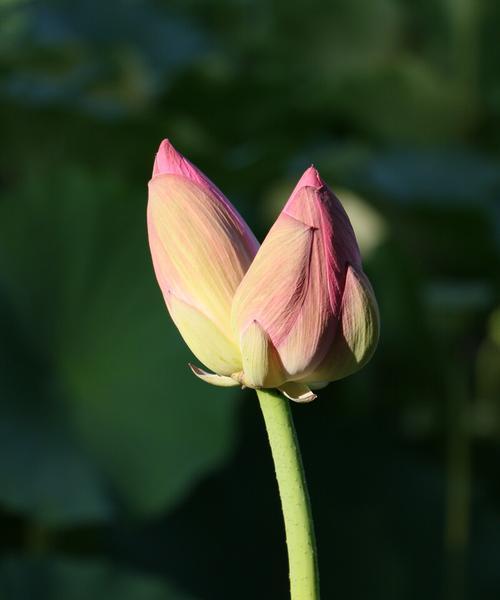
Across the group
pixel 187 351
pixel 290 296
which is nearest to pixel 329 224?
pixel 290 296

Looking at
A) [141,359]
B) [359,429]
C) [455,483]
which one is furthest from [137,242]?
[455,483]

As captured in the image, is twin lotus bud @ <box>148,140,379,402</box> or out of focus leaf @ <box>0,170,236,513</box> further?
out of focus leaf @ <box>0,170,236,513</box>

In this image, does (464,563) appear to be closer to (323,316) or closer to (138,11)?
(323,316)

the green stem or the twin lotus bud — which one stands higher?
the twin lotus bud

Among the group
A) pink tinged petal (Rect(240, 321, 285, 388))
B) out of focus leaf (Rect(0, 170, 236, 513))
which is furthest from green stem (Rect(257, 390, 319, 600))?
out of focus leaf (Rect(0, 170, 236, 513))

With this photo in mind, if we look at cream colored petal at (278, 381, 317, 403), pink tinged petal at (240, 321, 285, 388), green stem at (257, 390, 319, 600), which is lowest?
green stem at (257, 390, 319, 600)

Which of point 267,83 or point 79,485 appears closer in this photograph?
point 79,485

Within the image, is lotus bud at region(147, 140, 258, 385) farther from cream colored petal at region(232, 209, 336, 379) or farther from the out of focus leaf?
the out of focus leaf
